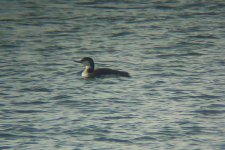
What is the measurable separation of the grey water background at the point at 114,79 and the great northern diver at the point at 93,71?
7.7 inches

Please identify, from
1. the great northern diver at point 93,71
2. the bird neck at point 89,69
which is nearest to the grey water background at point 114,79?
the great northern diver at point 93,71

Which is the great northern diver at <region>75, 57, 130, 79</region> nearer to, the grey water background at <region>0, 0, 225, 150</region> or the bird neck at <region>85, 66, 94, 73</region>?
the bird neck at <region>85, 66, 94, 73</region>

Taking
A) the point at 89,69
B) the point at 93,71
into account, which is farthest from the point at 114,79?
the point at 89,69

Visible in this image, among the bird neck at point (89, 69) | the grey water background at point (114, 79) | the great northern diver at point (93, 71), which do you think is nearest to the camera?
the grey water background at point (114, 79)

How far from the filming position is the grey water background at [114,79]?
16891mm

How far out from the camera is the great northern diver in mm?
22969

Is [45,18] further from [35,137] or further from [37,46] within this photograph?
[35,137]

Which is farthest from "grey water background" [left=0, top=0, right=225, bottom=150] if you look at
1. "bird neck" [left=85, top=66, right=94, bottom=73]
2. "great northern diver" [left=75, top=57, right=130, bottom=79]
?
"bird neck" [left=85, top=66, right=94, bottom=73]

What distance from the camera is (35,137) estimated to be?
1666cm

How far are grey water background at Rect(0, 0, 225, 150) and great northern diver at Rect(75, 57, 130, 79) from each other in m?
0.20

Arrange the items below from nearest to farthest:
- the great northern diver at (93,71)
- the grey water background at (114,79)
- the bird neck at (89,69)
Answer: the grey water background at (114,79) → the great northern diver at (93,71) → the bird neck at (89,69)

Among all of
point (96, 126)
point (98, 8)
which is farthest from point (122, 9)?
point (96, 126)

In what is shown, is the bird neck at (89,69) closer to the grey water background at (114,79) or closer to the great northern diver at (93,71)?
the great northern diver at (93,71)

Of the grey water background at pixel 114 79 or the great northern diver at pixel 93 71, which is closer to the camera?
the grey water background at pixel 114 79
